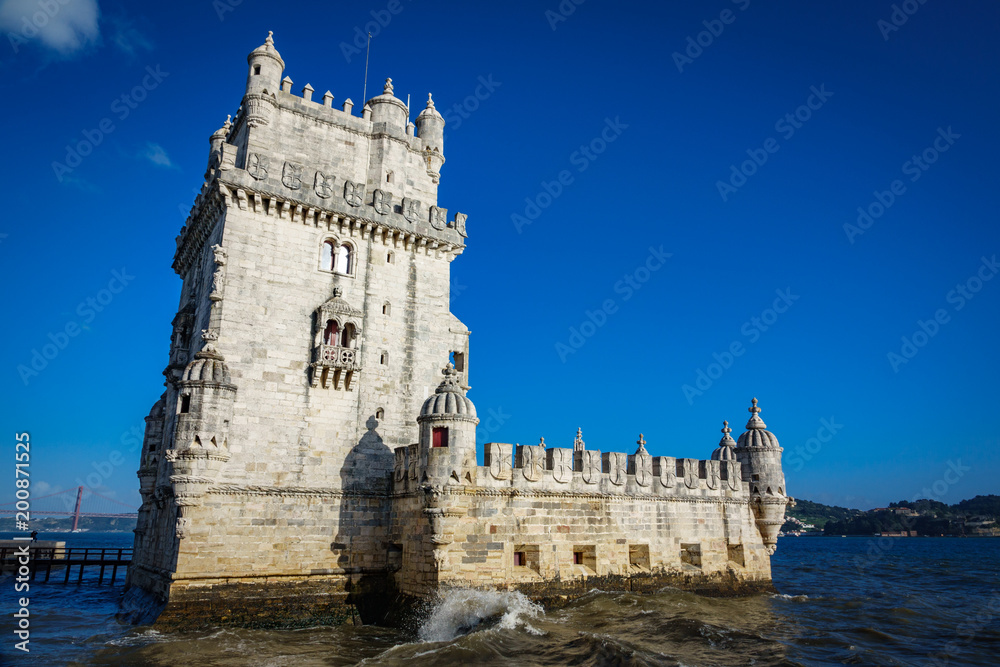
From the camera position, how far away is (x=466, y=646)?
1688cm

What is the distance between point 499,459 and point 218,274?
11547 mm

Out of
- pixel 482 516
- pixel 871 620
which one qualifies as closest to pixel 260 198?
pixel 482 516

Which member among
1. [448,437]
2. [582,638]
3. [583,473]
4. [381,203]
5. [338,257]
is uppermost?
[381,203]

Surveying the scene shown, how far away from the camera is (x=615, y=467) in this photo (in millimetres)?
23812

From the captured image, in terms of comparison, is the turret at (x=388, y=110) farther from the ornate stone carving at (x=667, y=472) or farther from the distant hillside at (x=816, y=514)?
the distant hillside at (x=816, y=514)

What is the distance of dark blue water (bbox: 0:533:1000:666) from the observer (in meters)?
16.4

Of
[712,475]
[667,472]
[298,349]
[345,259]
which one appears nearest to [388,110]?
[345,259]

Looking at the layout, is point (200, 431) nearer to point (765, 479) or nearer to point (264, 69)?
point (264, 69)

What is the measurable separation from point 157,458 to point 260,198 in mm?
11822

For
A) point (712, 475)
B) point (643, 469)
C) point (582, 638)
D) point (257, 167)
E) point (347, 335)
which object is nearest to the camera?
point (582, 638)

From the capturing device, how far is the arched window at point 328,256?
23.9 m

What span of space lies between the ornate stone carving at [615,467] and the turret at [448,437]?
5.91m

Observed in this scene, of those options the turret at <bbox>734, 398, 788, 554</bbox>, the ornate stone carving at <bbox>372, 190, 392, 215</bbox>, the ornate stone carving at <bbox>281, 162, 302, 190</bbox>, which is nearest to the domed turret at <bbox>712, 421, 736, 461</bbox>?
the turret at <bbox>734, 398, 788, 554</bbox>

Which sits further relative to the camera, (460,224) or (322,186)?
(460,224)
